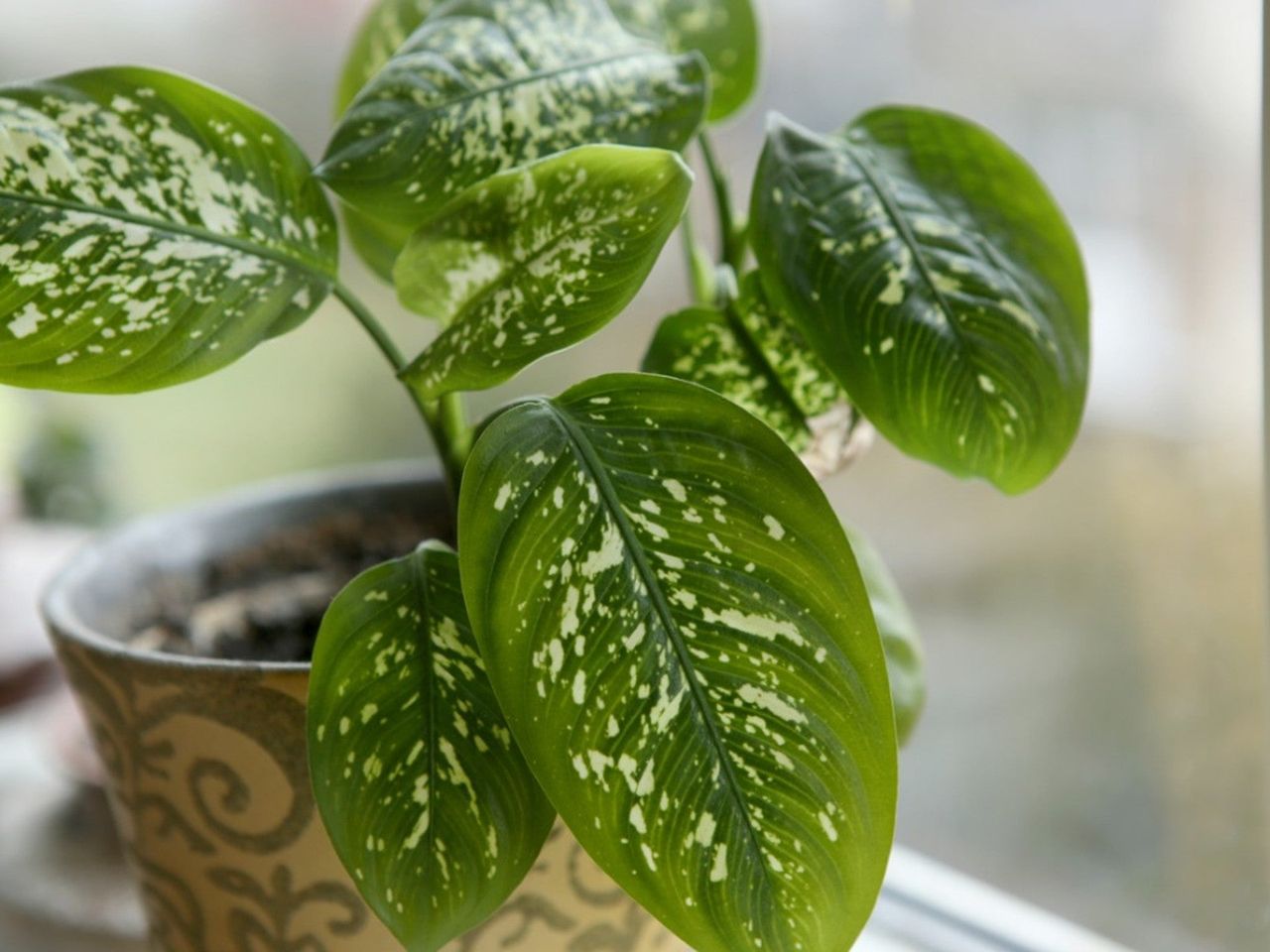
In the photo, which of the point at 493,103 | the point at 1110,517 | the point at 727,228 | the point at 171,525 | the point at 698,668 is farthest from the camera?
the point at 1110,517

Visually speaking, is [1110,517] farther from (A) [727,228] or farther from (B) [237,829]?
(B) [237,829]

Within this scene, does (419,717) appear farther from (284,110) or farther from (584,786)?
(284,110)

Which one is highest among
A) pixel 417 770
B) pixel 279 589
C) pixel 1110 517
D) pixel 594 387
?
pixel 594 387

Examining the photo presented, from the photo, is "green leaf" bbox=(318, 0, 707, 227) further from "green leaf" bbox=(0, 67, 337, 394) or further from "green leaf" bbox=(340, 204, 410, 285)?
"green leaf" bbox=(340, 204, 410, 285)

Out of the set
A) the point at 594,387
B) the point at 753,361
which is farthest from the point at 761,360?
the point at 594,387

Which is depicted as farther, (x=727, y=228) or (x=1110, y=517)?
(x=1110, y=517)

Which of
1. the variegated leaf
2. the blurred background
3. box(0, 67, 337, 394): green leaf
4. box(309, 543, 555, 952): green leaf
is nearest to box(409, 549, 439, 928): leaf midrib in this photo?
box(309, 543, 555, 952): green leaf
